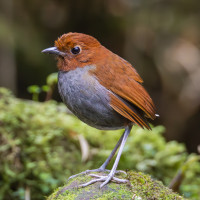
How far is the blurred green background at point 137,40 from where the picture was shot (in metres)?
6.79

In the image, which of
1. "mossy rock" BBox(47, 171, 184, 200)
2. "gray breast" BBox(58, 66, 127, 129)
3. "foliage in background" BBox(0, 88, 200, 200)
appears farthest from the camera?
"foliage in background" BBox(0, 88, 200, 200)

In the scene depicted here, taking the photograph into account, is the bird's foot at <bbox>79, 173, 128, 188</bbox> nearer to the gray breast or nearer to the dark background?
the gray breast

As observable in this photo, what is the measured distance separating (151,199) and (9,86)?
455 cm

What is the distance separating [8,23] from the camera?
6.89m

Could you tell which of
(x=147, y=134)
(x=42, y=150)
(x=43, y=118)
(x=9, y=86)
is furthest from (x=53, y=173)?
(x=9, y=86)

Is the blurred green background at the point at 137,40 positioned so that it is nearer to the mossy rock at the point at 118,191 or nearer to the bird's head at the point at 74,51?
the bird's head at the point at 74,51

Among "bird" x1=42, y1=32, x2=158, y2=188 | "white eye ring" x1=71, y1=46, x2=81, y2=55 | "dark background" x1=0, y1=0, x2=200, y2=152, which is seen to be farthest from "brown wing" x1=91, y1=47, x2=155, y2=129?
"dark background" x1=0, y1=0, x2=200, y2=152

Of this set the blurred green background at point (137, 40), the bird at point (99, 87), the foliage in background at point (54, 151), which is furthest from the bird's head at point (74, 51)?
the blurred green background at point (137, 40)

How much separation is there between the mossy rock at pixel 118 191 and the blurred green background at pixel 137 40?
3.81 meters

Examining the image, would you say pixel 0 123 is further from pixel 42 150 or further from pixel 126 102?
pixel 126 102

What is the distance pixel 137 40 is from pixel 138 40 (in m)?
0.03

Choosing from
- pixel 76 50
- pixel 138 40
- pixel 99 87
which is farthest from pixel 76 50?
pixel 138 40

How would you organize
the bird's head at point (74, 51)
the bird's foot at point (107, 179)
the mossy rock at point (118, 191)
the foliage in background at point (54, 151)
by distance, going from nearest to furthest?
the mossy rock at point (118, 191)
the bird's foot at point (107, 179)
the bird's head at point (74, 51)
the foliage in background at point (54, 151)

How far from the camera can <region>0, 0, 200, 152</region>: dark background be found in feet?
22.3
